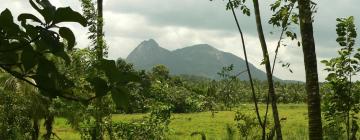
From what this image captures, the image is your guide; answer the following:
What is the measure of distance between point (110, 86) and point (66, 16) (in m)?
0.23

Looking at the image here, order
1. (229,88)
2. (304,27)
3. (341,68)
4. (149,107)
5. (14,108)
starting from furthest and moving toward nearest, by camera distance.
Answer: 1. (14,108)
2. (149,107)
3. (229,88)
4. (341,68)
5. (304,27)

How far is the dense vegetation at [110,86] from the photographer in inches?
41.9

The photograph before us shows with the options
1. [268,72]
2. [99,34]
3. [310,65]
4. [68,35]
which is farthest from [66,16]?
[99,34]

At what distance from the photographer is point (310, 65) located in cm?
652

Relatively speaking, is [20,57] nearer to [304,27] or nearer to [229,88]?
[304,27]

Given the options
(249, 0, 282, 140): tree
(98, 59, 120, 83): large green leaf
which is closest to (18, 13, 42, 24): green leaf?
(98, 59, 120, 83): large green leaf

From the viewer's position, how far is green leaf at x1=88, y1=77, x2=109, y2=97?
3.82 feet

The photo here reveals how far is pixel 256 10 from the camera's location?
28.1 feet

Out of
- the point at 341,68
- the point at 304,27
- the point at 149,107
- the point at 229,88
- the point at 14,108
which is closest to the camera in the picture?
the point at 304,27

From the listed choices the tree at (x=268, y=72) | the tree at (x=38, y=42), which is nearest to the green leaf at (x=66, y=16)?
the tree at (x=38, y=42)

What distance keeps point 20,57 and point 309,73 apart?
5775 mm

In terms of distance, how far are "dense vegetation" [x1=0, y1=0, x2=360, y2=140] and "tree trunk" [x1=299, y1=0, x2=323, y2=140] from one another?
0.01 m

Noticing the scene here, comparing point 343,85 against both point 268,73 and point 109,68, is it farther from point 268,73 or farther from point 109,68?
point 109,68

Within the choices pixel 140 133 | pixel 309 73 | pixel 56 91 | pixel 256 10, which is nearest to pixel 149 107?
pixel 140 133
